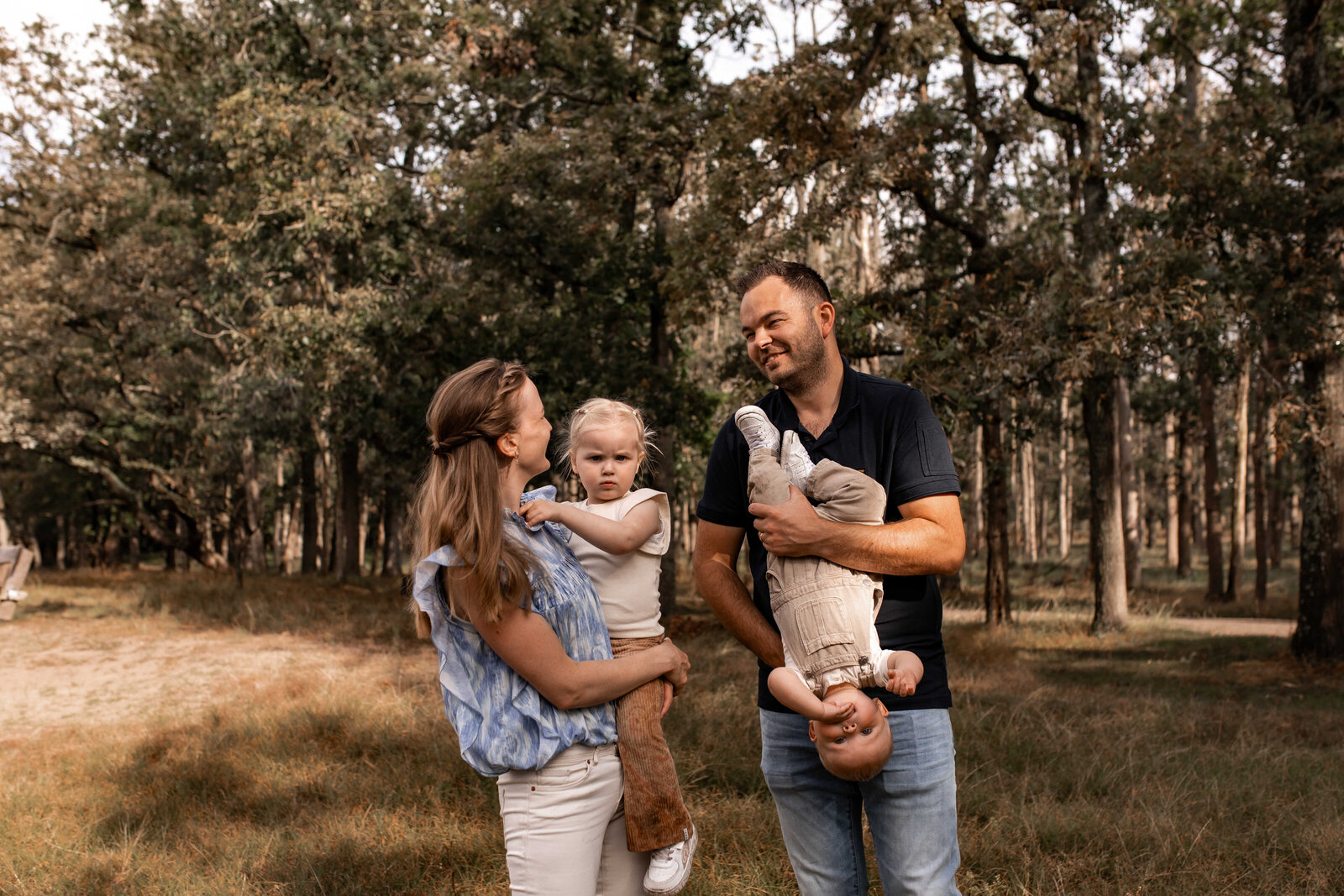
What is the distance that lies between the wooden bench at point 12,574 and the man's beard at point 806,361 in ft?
52.9

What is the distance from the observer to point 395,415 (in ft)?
49.3

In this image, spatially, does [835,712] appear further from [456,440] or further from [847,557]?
[456,440]

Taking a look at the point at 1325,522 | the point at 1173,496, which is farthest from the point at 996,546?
the point at 1173,496

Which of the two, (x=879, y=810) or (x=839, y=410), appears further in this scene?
(x=839, y=410)

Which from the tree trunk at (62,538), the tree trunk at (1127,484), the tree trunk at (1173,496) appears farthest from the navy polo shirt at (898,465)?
the tree trunk at (62,538)

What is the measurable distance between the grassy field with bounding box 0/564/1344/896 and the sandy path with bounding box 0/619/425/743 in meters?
0.16

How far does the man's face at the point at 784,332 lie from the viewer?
7.68ft

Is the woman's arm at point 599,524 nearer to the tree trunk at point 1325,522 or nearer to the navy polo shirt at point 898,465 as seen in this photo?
the navy polo shirt at point 898,465

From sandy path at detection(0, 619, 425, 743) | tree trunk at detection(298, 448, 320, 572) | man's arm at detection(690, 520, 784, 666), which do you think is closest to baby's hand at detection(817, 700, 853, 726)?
man's arm at detection(690, 520, 784, 666)

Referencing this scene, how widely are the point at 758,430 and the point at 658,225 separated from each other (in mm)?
13043

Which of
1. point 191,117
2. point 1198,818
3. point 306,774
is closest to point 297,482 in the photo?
point 191,117

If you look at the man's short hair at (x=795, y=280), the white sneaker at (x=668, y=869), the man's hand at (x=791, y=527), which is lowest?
the white sneaker at (x=668, y=869)

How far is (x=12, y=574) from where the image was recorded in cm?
1542

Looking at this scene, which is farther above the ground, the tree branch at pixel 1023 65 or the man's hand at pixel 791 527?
the tree branch at pixel 1023 65
